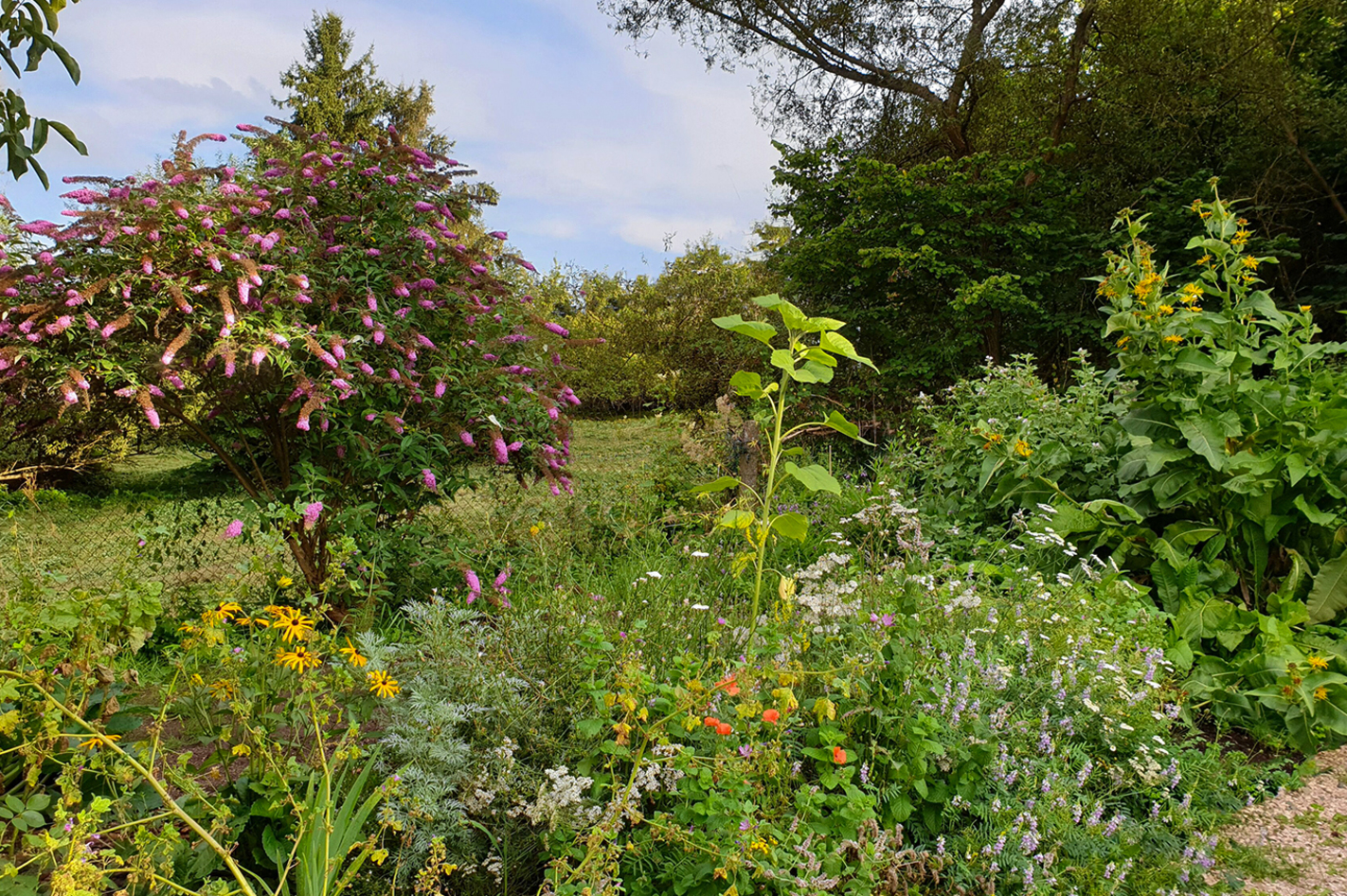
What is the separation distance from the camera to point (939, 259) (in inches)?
305

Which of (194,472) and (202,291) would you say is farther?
(194,472)

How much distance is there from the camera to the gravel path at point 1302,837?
2145 mm

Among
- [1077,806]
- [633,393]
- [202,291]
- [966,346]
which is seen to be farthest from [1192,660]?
[633,393]

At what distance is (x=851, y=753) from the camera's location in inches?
75.3

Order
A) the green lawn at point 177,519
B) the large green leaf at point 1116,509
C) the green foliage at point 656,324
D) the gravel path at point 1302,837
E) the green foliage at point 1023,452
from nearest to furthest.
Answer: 1. the gravel path at point 1302,837
2. the green lawn at point 177,519
3. the large green leaf at point 1116,509
4. the green foliage at point 1023,452
5. the green foliage at point 656,324

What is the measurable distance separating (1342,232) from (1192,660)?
24.2ft

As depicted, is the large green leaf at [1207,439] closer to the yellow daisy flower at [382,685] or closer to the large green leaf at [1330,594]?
the large green leaf at [1330,594]

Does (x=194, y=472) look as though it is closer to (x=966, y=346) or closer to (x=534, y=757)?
(x=534, y=757)

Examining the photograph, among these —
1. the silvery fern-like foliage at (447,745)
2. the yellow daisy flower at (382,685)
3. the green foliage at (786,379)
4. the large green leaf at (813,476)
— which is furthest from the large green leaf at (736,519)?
the yellow daisy flower at (382,685)

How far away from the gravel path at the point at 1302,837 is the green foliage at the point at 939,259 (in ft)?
17.0

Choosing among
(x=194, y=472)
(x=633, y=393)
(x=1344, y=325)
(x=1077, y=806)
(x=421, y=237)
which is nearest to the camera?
(x=1077, y=806)

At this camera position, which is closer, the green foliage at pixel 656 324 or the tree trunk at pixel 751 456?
A: the tree trunk at pixel 751 456

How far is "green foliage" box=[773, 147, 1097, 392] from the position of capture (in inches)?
298

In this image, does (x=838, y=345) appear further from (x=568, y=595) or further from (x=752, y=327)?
(x=568, y=595)
